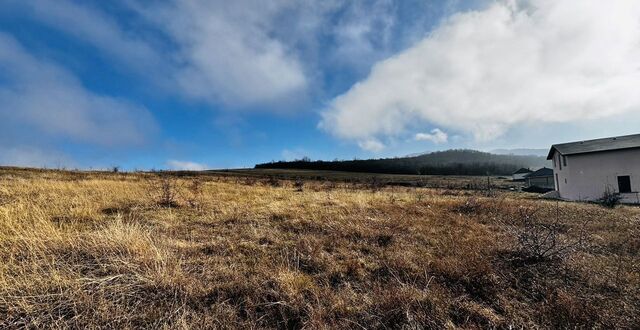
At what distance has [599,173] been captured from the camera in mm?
30031

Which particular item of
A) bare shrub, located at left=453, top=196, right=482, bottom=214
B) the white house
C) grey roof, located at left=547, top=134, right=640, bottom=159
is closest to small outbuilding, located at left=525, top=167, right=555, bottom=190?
grey roof, located at left=547, top=134, right=640, bottom=159

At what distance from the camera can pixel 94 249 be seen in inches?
180

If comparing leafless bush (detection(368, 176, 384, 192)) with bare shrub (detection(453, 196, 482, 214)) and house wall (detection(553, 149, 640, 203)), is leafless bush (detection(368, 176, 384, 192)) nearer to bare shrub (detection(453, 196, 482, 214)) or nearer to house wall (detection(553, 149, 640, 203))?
bare shrub (detection(453, 196, 482, 214))

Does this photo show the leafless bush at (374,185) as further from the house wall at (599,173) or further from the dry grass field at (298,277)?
the house wall at (599,173)

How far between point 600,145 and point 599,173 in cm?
329

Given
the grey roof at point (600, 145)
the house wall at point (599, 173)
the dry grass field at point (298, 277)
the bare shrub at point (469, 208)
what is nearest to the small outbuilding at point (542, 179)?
the grey roof at point (600, 145)

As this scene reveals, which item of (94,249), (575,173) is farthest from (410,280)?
(575,173)

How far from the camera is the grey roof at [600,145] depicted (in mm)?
28719

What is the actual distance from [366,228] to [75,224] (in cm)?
623

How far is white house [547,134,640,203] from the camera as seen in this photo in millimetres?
28109

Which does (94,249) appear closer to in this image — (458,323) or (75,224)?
(75,224)

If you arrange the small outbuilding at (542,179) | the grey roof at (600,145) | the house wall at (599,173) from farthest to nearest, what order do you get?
the small outbuilding at (542,179)
the grey roof at (600,145)
the house wall at (599,173)

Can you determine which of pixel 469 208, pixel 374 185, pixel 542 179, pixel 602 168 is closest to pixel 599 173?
pixel 602 168

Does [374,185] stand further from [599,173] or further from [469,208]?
[599,173]
